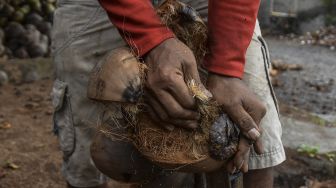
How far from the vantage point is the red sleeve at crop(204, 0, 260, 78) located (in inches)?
76.5

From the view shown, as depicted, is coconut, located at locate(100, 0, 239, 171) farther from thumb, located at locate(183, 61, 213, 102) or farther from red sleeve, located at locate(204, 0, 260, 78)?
red sleeve, located at locate(204, 0, 260, 78)

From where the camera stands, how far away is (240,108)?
6.07 ft

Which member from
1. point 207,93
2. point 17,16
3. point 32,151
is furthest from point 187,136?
point 17,16

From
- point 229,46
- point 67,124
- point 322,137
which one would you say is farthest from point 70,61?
point 322,137

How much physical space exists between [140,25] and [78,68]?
2.26 feet

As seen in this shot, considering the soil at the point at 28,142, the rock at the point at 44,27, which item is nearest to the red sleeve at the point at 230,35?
the soil at the point at 28,142

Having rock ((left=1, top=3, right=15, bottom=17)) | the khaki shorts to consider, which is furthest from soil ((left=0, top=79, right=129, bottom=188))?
rock ((left=1, top=3, right=15, bottom=17))

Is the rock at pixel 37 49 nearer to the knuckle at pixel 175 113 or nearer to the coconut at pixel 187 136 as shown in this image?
the coconut at pixel 187 136

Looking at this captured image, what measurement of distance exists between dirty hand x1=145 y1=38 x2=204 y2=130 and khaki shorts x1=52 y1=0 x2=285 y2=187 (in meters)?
0.52

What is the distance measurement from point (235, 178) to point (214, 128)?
A: 0.32m

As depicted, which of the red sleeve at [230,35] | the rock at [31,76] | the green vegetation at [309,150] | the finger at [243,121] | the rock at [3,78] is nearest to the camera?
the finger at [243,121]

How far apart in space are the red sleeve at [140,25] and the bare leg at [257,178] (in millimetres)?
661

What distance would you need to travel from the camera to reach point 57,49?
2.56 meters

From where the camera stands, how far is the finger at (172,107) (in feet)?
5.69
